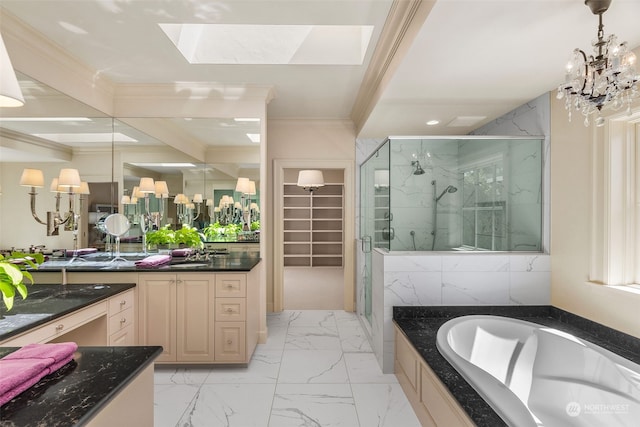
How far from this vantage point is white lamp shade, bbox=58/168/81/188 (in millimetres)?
2545

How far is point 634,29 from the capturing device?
1676mm

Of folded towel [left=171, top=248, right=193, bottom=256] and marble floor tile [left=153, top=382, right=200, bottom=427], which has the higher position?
folded towel [left=171, top=248, right=193, bottom=256]

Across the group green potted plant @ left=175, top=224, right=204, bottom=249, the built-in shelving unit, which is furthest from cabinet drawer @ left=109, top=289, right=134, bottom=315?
the built-in shelving unit

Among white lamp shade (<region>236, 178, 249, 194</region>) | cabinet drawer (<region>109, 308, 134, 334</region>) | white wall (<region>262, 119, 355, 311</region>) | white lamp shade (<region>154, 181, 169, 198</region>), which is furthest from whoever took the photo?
white wall (<region>262, 119, 355, 311</region>)

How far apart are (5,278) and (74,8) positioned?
1.97 m

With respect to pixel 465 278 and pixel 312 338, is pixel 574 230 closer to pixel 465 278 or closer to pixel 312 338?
pixel 465 278

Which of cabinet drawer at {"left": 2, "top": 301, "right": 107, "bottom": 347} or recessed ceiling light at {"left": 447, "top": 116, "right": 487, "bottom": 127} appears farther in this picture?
recessed ceiling light at {"left": 447, "top": 116, "right": 487, "bottom": 127}

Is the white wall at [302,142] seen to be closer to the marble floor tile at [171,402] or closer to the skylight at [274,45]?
the skylight at [274,45]

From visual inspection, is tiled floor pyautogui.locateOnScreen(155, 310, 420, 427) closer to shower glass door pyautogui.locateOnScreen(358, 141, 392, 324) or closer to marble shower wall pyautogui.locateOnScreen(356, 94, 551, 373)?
marble shower wall pyautogui.locateOnScreen(356, 94, 551, 373)

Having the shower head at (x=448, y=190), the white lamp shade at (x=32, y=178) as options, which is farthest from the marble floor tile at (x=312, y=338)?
the white lamp shade at (x=32, y=178)

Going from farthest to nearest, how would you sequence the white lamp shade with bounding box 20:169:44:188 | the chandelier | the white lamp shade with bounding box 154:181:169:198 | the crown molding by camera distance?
the white lamp shade with bounding box 154:181:169:198 < the white lamp shade with bounding box 20:169:44:188 < the crown molding < the chandelier

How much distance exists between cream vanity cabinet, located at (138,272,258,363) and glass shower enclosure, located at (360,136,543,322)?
5.04 feet

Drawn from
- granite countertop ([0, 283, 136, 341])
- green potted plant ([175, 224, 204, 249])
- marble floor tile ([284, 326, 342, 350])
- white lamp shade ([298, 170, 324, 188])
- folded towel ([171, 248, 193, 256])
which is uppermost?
white lamp shade ([298, 170, 324, 188])

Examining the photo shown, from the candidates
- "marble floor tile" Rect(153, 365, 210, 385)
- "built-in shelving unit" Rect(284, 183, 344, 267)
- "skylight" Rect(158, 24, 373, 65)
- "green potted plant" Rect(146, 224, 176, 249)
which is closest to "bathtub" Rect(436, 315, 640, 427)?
"marble floor tile" Rect(153, 365, 210, 385)
